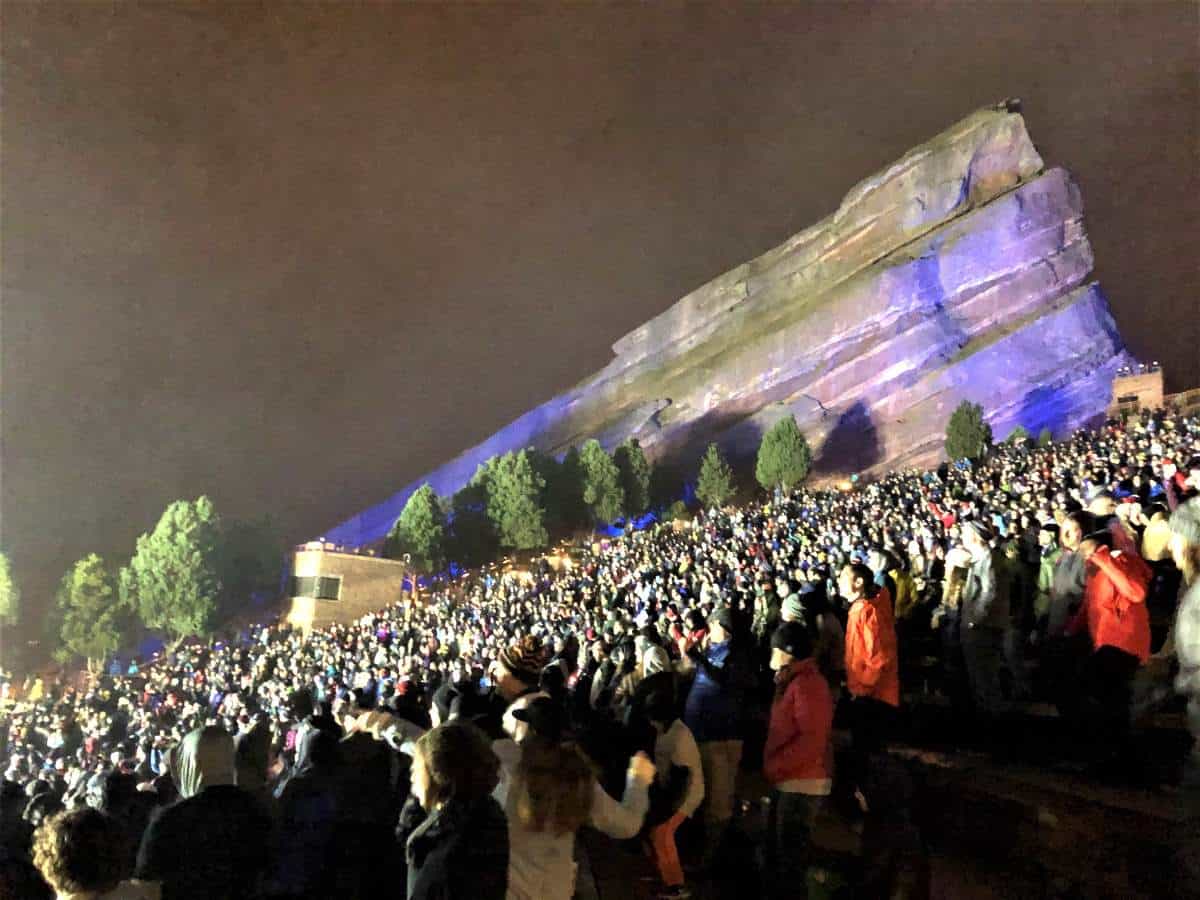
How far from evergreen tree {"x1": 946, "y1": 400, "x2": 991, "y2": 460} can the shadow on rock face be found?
4819 millimetres

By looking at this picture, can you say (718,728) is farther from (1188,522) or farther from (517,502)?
(517,502)

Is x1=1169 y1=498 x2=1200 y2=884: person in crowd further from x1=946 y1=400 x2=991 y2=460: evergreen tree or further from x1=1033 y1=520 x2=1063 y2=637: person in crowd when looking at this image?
x1=946 y1=400 x2=991 y2=460: evergreen tree

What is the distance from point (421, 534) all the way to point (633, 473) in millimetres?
8573

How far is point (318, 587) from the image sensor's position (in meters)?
17.4

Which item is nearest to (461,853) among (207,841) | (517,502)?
(207,841)

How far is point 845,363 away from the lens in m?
35.0

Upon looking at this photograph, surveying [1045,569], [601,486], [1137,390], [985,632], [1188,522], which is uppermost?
[601,486]

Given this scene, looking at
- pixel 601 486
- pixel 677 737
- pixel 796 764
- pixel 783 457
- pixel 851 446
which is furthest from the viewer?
pixel 601 486

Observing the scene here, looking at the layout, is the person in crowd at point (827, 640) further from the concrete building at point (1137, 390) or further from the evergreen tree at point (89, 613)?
the evergreen tree at point (89, 613)

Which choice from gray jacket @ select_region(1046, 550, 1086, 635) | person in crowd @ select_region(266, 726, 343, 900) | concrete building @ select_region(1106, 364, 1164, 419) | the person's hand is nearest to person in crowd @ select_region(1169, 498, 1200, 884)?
gray jacket @ select_region(1046, 550, 1086, 635)

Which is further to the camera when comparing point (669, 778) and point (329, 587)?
point (329, 587)

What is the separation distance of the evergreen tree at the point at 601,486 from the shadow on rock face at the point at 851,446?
24.2 ft

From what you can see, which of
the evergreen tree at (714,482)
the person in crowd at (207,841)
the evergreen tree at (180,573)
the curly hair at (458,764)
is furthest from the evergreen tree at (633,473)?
the curly hair at (458,764)

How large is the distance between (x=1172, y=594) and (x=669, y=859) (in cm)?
320
